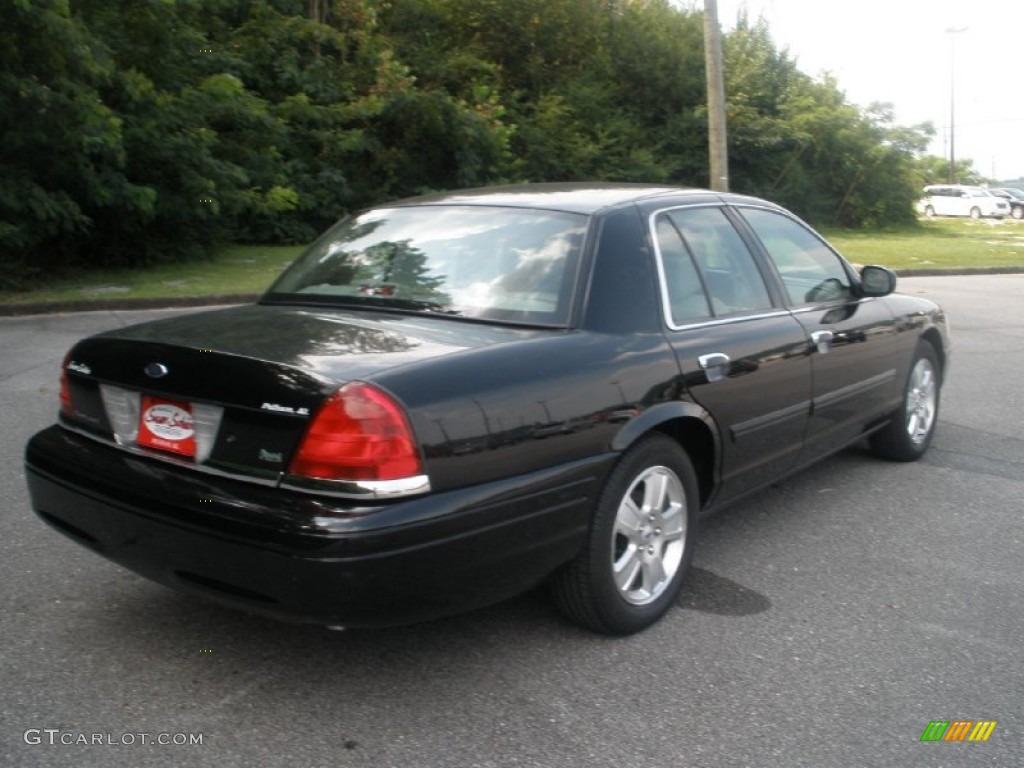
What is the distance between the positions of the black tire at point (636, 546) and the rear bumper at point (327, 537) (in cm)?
11

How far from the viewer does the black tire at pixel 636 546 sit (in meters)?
3.52

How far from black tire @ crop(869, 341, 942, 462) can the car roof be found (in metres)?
1.88

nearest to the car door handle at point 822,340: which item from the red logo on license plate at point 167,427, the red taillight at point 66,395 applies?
the red logo on license plate at point 167,427

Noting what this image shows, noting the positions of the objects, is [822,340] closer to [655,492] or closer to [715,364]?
[715,364]

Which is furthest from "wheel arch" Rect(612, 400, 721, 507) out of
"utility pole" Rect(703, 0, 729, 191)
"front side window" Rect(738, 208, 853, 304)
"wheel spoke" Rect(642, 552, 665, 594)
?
"utility pole" Rect(703, 0, 729, 191)

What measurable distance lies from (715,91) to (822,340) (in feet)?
43.4

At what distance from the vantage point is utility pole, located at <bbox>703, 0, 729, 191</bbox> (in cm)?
1684

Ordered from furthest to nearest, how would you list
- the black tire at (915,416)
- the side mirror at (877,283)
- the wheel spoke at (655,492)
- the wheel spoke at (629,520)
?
the black tire at (915,416)
the side mirror at (877,283)
the wheel spoke at (655,492)
the wheel spoke at (629,520)

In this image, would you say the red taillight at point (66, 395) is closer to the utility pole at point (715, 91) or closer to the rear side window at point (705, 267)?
the rear side window at point (705, 267)

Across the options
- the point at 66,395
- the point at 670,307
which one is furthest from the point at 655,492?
the point at 66,395

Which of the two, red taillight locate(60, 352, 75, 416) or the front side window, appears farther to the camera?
the front side window

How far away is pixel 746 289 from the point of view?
4570 mm

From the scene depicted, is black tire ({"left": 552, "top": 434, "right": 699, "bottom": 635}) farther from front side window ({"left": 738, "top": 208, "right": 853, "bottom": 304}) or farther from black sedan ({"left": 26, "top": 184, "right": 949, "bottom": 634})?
front side window ({"left": 738, "top": 208, "right": 853, "bottom": 304})

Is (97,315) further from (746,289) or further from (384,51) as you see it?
(384,51)
